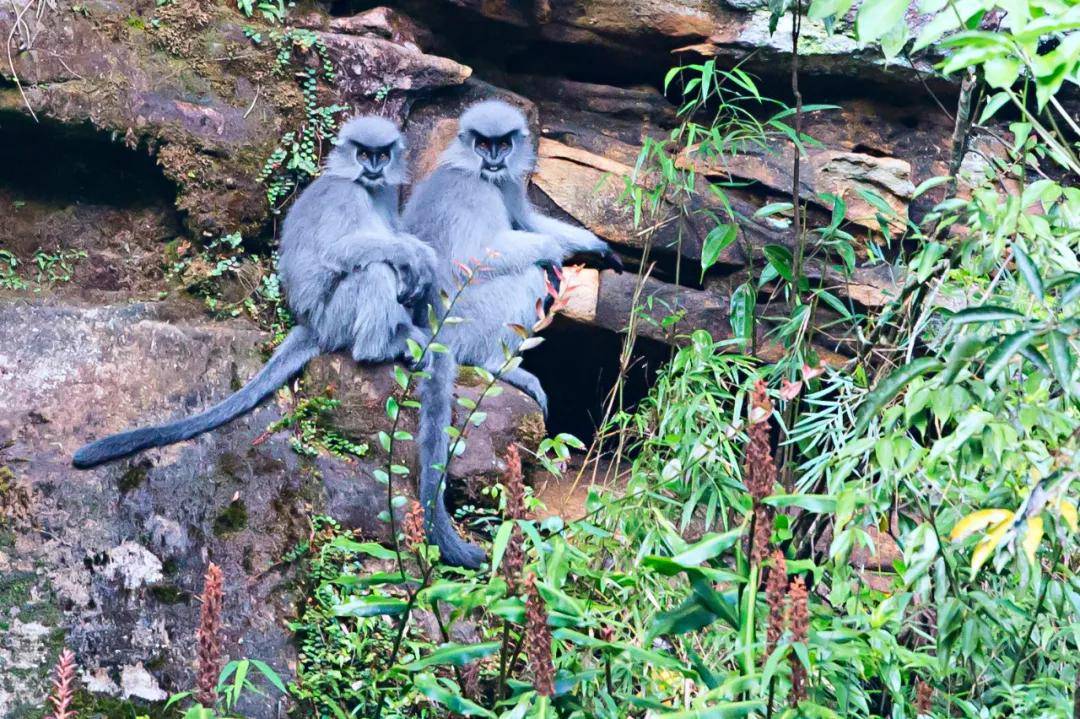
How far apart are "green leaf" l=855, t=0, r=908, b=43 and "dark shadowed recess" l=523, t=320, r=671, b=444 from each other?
12.2ft

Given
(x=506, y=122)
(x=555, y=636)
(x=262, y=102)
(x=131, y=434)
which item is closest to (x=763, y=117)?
(x=506, y=122)

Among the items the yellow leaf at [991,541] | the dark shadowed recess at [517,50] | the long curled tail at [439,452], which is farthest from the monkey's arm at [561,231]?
the yellow leaf at [991,541]

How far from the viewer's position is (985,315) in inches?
79.6

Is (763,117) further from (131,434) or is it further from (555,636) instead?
(555,636)

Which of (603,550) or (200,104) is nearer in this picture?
(603,550)

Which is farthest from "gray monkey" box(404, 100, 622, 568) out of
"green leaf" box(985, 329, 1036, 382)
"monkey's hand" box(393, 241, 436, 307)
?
"green leaf" box(985, 329, 1036, 382)

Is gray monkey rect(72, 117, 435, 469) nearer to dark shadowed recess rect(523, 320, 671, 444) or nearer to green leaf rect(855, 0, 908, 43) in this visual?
dark shadowed recess rect(523, 320, 671, 444)

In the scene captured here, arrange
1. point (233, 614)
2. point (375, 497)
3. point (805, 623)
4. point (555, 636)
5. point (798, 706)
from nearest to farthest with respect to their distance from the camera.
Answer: point (805, 623) → point (798, 706) → point (555, 636) → point (233, 614) → point (375, 497)

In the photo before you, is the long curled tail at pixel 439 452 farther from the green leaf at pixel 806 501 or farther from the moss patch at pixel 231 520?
the green leaf at pixel 806 501

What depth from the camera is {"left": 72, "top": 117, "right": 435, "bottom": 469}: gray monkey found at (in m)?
4.77

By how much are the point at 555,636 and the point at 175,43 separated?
3951mm

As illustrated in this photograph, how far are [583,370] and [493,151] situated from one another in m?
1.32

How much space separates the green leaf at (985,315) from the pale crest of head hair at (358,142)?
3.41 metres

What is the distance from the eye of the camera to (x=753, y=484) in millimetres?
1837
